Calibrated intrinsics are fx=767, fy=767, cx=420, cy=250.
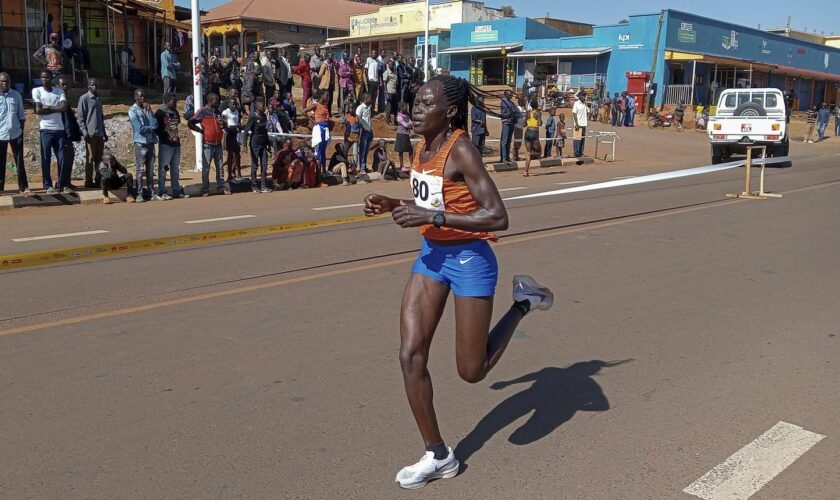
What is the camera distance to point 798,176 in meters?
19.7

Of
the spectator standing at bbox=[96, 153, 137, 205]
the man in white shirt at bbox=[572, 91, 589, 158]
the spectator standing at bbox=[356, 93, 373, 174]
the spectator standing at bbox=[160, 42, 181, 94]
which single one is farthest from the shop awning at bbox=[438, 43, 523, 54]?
the spectator standing at bbox=[96, 153, 137, 205]

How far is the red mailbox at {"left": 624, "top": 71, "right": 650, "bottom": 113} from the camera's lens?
4497 centimetres

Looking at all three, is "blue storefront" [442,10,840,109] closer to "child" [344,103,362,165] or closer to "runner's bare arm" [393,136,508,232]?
"child" [344,103,362,165]

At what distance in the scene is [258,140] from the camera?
1496 cm

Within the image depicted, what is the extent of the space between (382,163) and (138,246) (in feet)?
31.9

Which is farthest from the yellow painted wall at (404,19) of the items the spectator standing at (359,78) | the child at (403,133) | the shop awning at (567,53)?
the child at (403,133)

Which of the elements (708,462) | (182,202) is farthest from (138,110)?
(708,462)

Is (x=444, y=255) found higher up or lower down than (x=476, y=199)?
lower down

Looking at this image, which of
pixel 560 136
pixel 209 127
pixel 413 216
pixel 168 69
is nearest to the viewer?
pixel 413 216

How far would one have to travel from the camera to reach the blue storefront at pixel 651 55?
4625 cm

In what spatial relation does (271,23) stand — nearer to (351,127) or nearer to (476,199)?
(351,127)

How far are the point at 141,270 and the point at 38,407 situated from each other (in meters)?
3.57

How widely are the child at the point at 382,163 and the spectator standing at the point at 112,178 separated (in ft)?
20.3

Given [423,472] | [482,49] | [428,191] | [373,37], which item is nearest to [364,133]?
[428,191]
